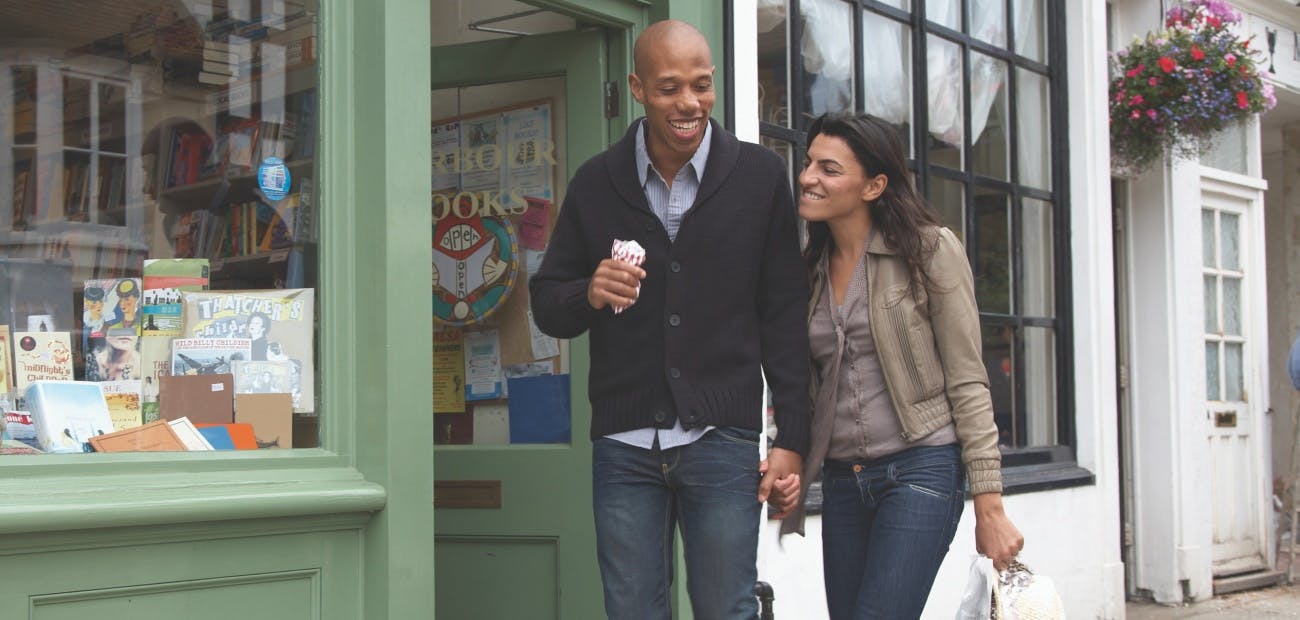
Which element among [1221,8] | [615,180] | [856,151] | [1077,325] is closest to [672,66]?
[615,180]

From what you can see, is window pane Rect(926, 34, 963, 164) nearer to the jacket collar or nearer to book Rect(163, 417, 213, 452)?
the jacket collar

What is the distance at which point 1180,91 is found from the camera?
7145 mm

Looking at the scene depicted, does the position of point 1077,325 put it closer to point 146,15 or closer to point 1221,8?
point 1221,8

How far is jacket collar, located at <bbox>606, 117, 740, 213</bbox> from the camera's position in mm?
2789

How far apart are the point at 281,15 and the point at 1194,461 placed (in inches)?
234

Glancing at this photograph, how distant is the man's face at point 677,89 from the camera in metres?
2.71

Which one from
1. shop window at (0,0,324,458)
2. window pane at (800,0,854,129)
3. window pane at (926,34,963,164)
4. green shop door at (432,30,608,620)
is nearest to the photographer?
shop window at (0,0,324,458)

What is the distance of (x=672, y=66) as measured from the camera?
2.70m

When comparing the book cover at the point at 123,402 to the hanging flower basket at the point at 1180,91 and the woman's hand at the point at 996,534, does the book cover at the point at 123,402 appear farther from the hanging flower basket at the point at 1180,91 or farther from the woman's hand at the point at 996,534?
the hanging flower basket at the point at 1180,91

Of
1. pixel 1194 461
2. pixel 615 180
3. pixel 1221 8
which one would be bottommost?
pixel 1194 461

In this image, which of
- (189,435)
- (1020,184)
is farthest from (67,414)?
(1020,184)

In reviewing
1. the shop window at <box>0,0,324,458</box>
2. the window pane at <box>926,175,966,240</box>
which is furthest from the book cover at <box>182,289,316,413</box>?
the window pane at <box>926,175,966,240</box>

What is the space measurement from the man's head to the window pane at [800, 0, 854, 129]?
2574 millimetres

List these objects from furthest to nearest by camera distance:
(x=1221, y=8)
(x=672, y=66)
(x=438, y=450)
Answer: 1. (x=1221, y=8)
2. (x=438, y=450)
3. (x=672, y=66)
